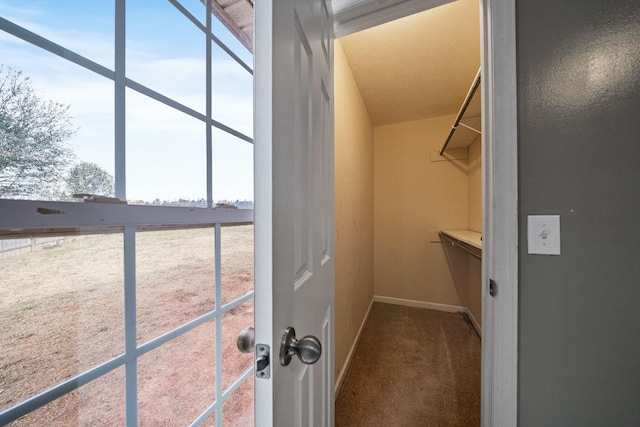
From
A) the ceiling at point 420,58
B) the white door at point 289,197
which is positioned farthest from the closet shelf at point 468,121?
the white door at point 289,197

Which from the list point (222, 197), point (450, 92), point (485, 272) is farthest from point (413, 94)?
point (222, 197)

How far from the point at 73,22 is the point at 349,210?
5.31 feet

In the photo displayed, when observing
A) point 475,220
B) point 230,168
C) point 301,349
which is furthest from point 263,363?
point 475,220

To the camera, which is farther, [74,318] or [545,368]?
[545,368]

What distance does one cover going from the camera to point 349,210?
185cm

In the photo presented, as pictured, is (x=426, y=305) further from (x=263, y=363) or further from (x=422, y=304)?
(x=263, y=363)

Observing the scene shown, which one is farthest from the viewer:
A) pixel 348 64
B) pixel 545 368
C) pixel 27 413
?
pixel 348 64

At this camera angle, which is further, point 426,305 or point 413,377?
point 426,305

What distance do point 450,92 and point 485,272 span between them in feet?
6.93

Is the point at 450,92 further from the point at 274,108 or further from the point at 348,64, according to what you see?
the point at 274,108

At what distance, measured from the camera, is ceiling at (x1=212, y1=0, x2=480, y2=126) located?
94cm

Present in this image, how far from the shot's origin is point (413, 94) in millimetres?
2287

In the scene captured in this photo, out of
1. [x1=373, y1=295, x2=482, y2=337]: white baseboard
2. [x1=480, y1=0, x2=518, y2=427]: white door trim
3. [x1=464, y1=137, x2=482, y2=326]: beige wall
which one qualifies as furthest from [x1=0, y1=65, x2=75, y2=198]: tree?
[x1=373, y1=295, x2=482, y2=337]: white baseboard

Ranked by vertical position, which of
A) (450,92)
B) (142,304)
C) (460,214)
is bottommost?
(142,304)
